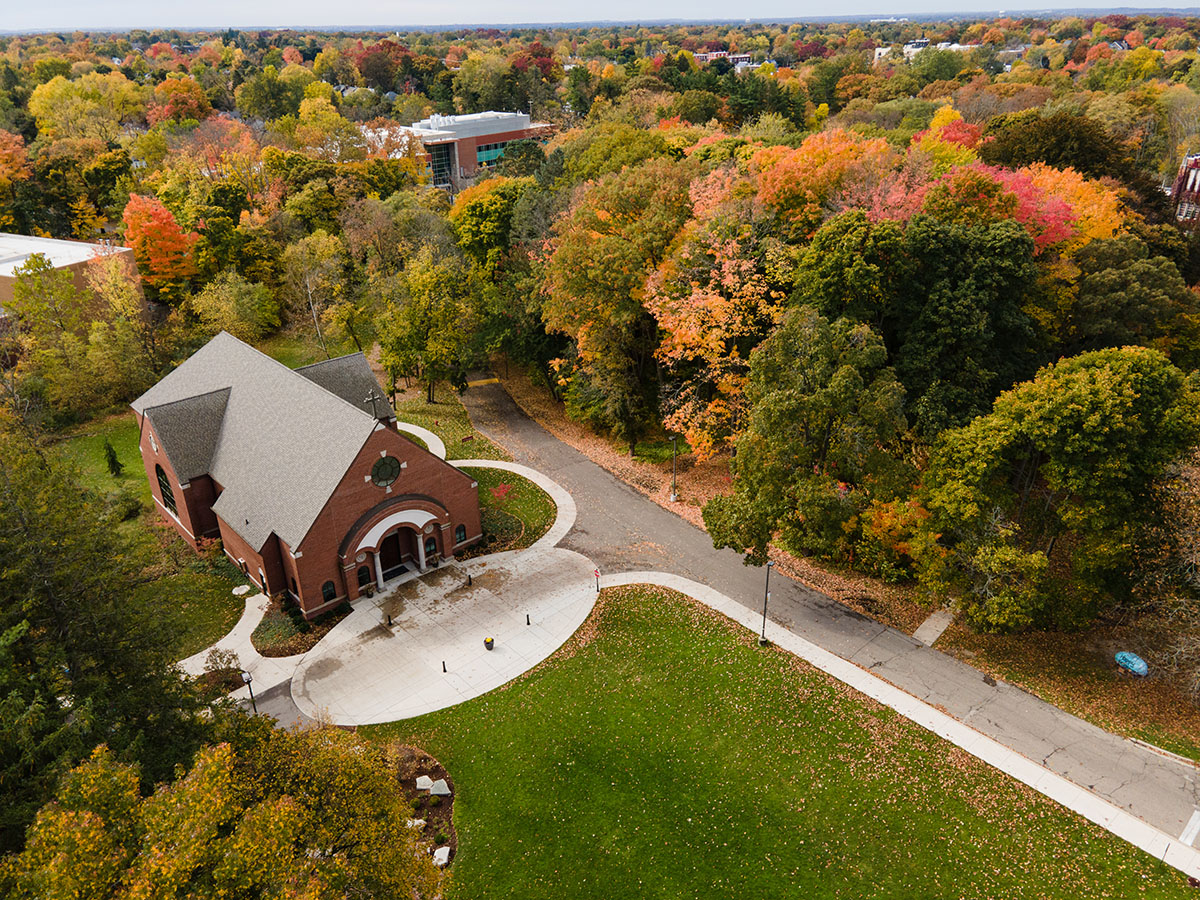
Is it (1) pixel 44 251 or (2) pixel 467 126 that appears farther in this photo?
(2) pixel 467 126

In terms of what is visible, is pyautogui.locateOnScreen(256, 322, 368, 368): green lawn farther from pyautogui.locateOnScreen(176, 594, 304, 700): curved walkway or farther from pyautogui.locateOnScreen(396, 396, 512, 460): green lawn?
pyautogui.locateOnScreen(176, 594, 304, 700): curved walkway

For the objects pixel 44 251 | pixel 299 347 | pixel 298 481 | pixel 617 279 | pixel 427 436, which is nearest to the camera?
pixel 298 481

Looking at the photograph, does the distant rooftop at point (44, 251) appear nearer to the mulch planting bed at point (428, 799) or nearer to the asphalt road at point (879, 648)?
the asphalt road at point (879, 648)

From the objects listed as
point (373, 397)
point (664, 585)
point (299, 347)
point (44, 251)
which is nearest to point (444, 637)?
point (664, 585)

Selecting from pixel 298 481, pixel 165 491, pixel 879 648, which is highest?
pixel 298 481

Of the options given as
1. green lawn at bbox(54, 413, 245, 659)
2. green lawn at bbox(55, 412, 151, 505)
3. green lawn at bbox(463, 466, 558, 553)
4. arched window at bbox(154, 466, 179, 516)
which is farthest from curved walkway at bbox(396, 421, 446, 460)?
green lawn at bbox(55, 412, 151, 505)

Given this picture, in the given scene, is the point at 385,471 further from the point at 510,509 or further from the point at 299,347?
the point at 299,347

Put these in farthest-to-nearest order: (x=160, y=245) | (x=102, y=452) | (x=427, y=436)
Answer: (x=160, y=245) < (x=427, y=436) < (x=102, y=452)
